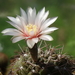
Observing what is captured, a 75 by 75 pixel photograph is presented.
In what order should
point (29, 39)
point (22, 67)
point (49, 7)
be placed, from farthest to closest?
1. point (49, 7)
2. point (22, 67)
3. point (29, 39)

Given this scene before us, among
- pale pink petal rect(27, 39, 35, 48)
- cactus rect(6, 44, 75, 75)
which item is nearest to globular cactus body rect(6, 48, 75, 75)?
cactus rect(6, 44, 75, 75)

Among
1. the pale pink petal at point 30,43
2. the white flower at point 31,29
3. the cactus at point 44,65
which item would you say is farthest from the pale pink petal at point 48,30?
the cactus at point 44,65

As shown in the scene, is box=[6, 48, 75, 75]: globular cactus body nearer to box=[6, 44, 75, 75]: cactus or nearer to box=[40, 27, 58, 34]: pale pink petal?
box=[6, 44, 75, 75]: cactus

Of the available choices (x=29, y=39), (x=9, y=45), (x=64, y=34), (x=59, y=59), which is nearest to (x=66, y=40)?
(x=64, y=34)

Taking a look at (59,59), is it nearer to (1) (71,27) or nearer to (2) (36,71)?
(2) (36,71)

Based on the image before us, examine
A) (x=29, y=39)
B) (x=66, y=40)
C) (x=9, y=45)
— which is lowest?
(x=66, y=40)

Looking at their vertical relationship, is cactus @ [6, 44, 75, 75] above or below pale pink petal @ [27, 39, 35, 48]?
below

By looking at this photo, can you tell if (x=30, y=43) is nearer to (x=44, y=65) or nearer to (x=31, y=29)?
(x=31, y=29)

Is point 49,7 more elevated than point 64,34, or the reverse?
point 49,7
